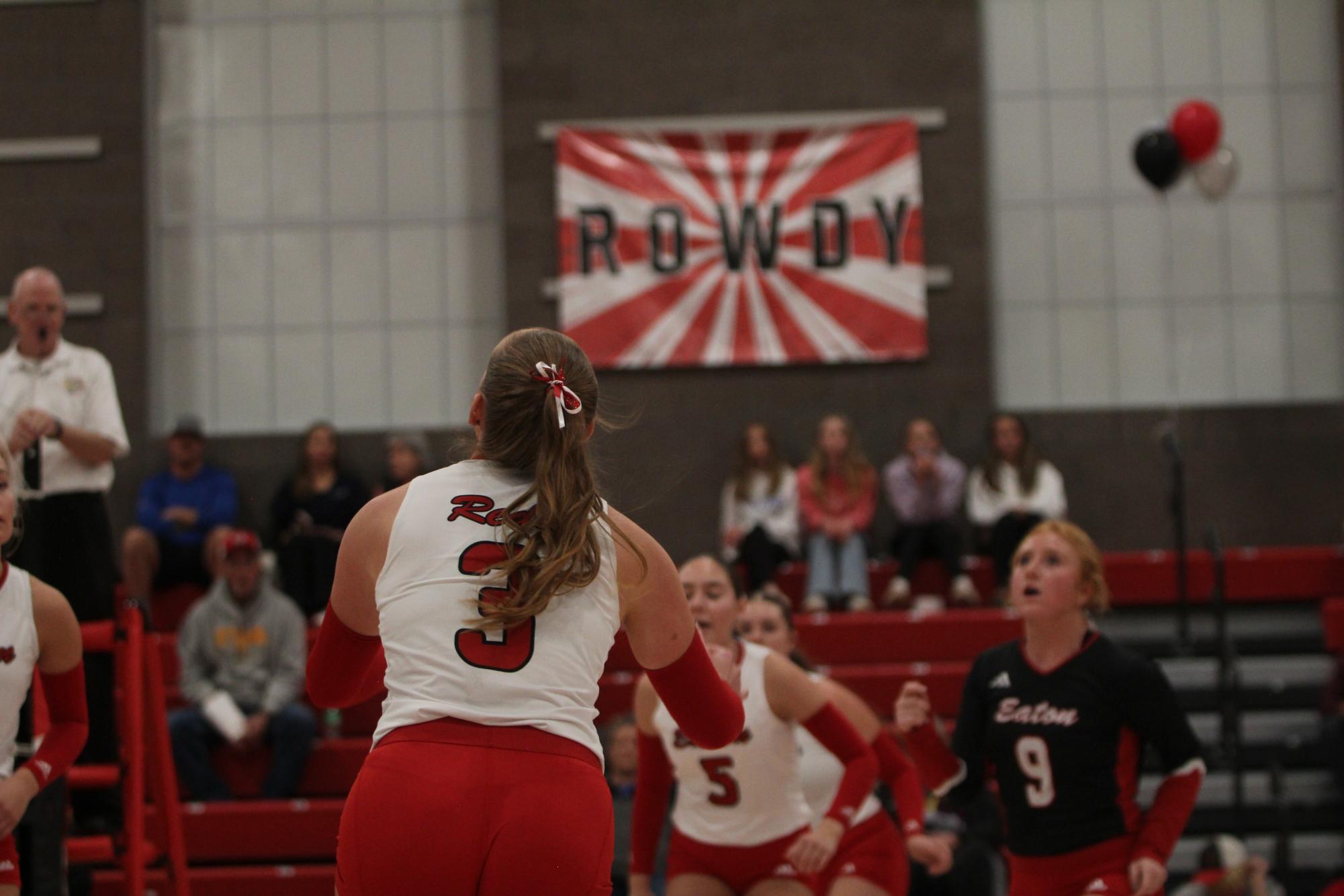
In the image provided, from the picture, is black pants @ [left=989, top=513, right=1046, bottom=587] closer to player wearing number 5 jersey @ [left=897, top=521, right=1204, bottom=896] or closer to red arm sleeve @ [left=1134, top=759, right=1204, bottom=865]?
player wearing number 5 jersey @ [left=897, top=521, right=1204, bottom=896]

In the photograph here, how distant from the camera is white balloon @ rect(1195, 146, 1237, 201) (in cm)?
972

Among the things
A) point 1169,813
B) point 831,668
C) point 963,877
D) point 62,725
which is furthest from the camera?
point 831,668

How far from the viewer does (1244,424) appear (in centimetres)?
1073

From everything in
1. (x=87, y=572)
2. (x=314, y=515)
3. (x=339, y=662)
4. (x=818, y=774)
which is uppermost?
(x=314, y=515)

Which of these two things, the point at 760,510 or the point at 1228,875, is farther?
the point at 760,510

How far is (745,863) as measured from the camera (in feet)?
16.0

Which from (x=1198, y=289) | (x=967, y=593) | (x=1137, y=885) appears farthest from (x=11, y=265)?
(x=1137, y=885)

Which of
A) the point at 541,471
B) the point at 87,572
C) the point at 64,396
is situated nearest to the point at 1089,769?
the point at 541,471

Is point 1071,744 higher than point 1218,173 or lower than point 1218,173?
lower

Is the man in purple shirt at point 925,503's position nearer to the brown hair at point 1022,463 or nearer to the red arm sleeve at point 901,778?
the brown hair at point 1022,463

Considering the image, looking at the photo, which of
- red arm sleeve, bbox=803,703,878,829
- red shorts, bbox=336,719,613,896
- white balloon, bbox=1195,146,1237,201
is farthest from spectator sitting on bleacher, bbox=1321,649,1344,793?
red shorts, bbox=336,719,613,896

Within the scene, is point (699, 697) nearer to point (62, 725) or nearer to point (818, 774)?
point (62, 725)

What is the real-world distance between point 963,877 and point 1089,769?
8.12ft

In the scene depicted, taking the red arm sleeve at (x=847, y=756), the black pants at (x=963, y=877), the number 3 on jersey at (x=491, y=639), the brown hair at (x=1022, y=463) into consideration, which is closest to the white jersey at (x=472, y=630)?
the number 3 on jersey at (x=491, y=639)
